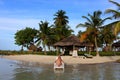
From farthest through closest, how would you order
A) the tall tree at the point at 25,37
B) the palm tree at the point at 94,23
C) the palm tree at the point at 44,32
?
the tall tree at the point at 25,37 < the palm tree at the point at 44,32 < the palm tree at the point at 94,23

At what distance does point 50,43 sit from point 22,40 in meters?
20.1

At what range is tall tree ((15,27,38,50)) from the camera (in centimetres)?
7612

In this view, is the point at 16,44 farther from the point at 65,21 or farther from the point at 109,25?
the point at 109,25

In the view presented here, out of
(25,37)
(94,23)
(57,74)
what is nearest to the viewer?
(57,74)

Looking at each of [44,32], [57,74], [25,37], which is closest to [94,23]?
[44,32]

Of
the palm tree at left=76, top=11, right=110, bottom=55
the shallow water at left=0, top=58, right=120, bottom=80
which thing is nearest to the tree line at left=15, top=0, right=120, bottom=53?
the palm tree at left=76, top=11, right=110, bottom=55

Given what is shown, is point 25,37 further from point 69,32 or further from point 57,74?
point 57,74

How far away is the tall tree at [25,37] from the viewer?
250 ft

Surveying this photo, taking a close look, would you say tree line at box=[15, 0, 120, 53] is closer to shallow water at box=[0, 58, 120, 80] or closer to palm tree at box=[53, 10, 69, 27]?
palm tree at box=[53, 10, 69, 27]

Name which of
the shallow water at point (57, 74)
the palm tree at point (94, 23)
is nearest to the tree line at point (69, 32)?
the palm tree at point (94, 23)

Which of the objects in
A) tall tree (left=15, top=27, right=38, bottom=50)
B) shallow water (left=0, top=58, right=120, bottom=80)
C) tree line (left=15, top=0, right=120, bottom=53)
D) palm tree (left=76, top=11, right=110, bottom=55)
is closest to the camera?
shallow water (left=0, top=58, right=120, bottom=80)

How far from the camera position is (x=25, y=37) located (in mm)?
76500

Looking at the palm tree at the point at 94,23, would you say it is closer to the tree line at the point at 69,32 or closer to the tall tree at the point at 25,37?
the tree line at the point at 69,32

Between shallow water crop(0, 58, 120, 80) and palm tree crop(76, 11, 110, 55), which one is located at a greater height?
palm tree crop(76, 11, 110, 55)
